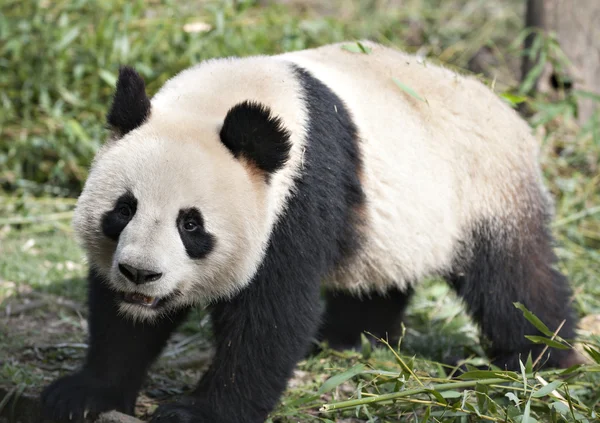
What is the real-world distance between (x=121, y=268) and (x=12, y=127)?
4.15 meters

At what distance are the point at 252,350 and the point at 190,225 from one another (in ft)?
1.74

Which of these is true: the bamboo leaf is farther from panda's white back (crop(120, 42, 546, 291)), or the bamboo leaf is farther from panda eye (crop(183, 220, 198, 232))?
panda eye (crop(183, 220, 198, 232))

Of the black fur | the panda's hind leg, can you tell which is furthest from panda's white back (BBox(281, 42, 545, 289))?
the panda's hind leg

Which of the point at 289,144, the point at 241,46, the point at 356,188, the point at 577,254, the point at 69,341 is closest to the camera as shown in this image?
the point at 289,144

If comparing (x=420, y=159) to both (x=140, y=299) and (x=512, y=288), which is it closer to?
(x=512, y=288)

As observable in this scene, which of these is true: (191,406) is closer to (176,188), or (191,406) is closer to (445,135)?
(176,188)

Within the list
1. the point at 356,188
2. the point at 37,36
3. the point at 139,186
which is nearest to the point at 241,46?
the point at 37,36

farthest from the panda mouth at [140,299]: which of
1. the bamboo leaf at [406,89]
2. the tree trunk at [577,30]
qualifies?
the tree trunk at [577,30]

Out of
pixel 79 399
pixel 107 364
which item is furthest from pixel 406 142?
pixel 79 399

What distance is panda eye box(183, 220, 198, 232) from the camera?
8.34 feet

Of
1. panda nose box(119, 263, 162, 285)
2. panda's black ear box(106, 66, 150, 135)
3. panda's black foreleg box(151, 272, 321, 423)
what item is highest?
panda's black ear box(106, 66, 150, 135)

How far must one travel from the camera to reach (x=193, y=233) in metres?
2.56

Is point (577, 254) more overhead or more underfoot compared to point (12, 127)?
more overhead

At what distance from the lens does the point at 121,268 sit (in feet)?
8.00
